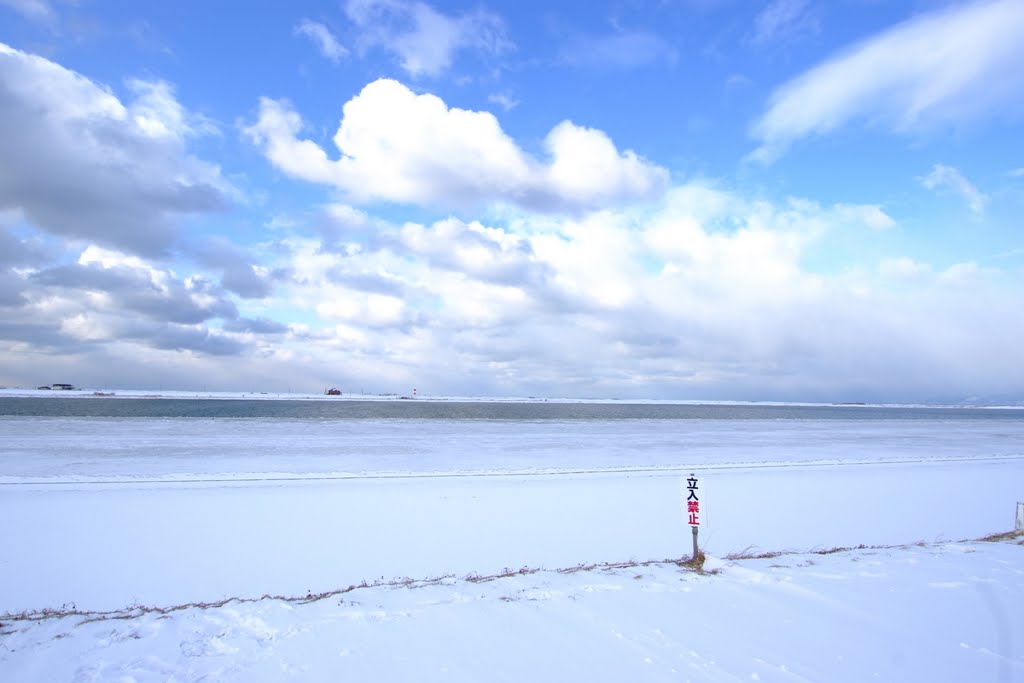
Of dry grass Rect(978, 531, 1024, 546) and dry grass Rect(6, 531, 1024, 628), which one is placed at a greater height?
dry grass Rect(6, 531, 1024, 628)

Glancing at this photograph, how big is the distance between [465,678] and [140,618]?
3.79 m

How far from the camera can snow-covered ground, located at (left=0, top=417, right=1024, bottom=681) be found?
17.0ft

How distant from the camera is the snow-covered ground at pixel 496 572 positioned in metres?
5.17

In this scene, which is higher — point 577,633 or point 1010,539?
point 577,633

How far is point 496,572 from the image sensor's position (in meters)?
9.09

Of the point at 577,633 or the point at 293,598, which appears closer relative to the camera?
the point at 577,633

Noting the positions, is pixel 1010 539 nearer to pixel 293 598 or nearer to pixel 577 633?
pixel 577 633

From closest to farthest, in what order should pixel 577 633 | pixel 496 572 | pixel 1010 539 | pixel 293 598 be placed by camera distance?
1. pixel 577 633
2. pixel 293 598
3. pixel 496 572
4. pixel 1010 539

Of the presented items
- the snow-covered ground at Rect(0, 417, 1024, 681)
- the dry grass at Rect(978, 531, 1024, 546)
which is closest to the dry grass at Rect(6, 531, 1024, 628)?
the dry grass at Rect(978, 531, 1024, 546)

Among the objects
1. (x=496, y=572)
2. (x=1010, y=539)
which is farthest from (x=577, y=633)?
(x=1010, y=539)

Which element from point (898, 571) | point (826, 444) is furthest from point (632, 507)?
point (826, 444)

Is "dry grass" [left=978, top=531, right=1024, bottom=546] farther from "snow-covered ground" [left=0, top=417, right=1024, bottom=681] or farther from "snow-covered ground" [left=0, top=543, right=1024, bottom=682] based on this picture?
"snow-covered ground" [left=0, top=543, right=1024, bottom=682]

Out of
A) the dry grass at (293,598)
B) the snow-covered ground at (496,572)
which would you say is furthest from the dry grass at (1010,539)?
the snow-covered ground at (496,572)

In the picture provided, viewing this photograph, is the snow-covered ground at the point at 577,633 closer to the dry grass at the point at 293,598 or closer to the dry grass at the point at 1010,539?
the dry grass at the point at 293,598
